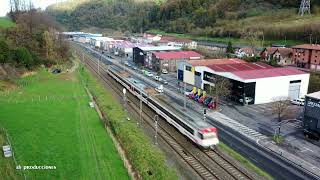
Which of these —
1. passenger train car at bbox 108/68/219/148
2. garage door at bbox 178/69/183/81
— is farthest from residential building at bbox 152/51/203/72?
passenger train car at bbox 108/68/219/148

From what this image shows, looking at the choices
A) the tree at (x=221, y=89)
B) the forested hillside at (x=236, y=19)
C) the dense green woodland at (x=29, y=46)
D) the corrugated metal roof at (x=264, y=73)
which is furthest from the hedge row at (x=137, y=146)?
the forested hillside at (x=236, y=19)

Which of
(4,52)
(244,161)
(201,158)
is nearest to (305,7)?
(4,52)

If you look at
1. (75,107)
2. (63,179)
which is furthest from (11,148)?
(75,107)

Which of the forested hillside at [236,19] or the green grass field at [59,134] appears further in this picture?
the forested hillside at [236,19]

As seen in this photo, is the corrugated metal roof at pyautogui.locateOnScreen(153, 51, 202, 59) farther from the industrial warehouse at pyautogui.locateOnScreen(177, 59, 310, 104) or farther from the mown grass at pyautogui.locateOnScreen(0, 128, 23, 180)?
the mown grass at pyautogui.locateOnScreen(0, 128, 23, 180)

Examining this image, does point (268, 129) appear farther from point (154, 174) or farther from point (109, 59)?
point (109, 59)

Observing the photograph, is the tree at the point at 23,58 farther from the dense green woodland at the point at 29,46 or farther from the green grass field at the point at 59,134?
the green grass field at the point at 59,134

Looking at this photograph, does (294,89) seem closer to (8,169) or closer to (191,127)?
(191,127)

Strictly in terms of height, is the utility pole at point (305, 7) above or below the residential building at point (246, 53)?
above
